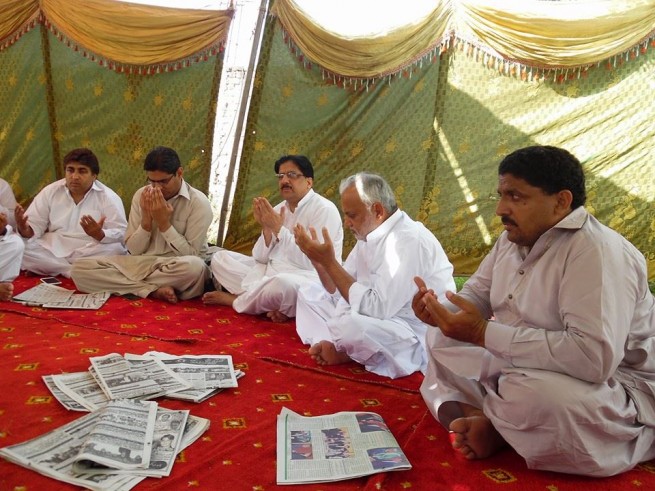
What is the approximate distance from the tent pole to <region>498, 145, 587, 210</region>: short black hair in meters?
4.02

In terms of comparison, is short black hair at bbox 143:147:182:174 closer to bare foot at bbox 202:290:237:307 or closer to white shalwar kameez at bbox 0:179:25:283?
bare foot at bbox 202:290:237:307

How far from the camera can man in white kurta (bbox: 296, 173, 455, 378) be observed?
2.77 m

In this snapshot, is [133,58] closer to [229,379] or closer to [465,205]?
[465,205]

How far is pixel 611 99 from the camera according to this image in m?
4.74

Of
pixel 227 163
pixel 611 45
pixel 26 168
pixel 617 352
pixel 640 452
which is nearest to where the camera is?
pixel 617 352

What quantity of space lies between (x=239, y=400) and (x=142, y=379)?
424 millimetres

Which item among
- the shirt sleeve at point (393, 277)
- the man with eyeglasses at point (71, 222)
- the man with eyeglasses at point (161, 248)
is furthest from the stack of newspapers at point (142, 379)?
the man with eyeglasses at point (71, 222)

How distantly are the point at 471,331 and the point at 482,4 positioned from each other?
3687 millimetres

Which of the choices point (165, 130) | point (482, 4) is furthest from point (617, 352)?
point (165, 130)

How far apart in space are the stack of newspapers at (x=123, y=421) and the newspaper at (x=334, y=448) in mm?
327

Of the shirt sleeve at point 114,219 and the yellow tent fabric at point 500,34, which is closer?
the yellow tent fabric at point 500,34

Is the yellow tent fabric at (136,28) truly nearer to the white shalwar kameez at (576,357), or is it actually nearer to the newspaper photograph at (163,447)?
the newspaper photograph at (163,447)

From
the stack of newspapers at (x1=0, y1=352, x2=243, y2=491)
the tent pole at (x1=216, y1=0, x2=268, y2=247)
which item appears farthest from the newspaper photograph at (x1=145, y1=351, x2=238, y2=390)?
the tent pole at (x1=216, y1=0, x2=268, y2=247)

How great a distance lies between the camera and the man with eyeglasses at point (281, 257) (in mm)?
3773
